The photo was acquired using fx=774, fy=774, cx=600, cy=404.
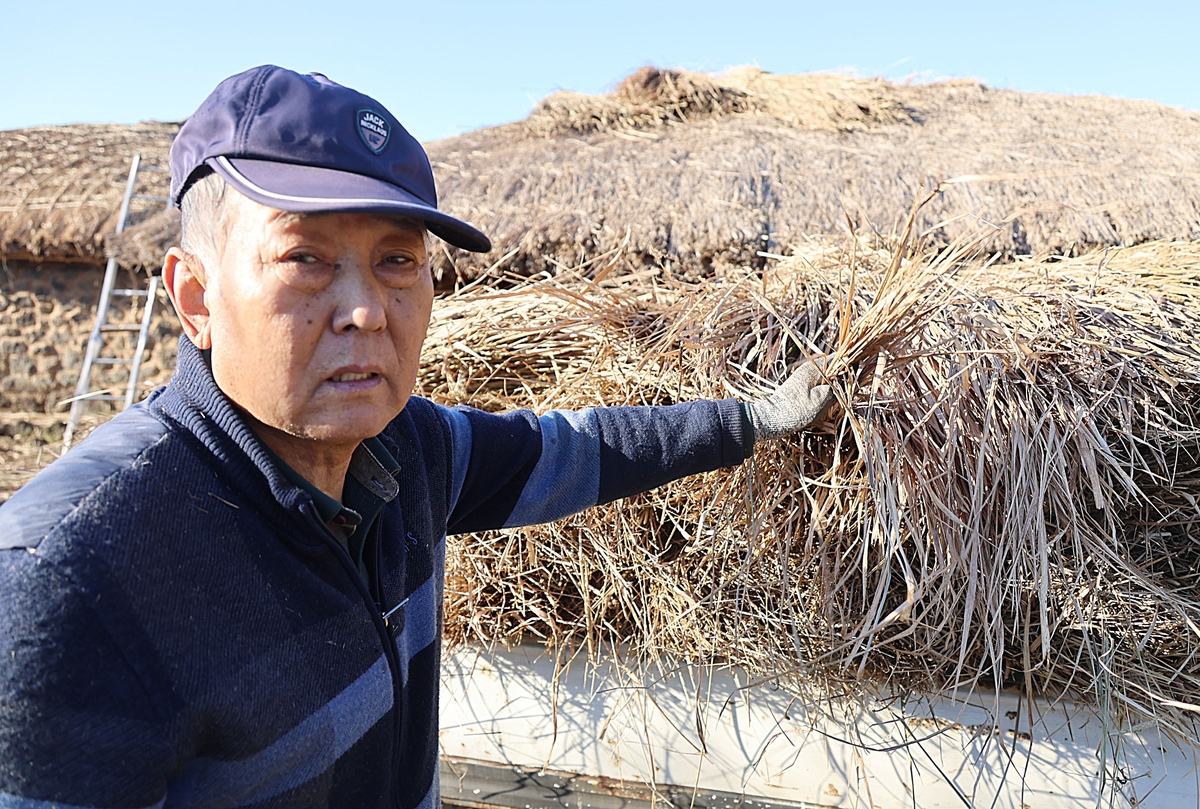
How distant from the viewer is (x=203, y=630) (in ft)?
2.46

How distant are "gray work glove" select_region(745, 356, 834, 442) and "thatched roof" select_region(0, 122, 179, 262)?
4948 millimetres

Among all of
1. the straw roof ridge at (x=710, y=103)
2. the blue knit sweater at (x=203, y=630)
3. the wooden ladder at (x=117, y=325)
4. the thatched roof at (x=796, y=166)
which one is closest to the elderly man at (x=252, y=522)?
the blue knit sweater at (x=203, y=630)

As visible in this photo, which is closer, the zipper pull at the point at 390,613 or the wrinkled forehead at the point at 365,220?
the wrinkled forehead at the point at 365,220

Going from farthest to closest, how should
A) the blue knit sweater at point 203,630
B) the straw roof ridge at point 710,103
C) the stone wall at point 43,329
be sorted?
1. the stone wall at point 43,329
2. the straw roof ridge at point 710,103
3. the blue knit sweater at point 203,630

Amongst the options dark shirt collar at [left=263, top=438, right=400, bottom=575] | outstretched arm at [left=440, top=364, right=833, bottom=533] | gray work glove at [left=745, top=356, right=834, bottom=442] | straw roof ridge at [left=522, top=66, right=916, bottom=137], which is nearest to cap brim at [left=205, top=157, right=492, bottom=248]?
dark shirt collar at [left=263, top=438, right=400, bottom=575]

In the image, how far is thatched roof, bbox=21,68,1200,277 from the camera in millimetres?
2994

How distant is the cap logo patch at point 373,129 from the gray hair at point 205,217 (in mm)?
163

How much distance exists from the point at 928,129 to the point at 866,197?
1146 millimetres

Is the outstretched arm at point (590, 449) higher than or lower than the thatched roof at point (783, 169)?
lower

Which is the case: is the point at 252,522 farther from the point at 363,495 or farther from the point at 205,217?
the point at 205,217

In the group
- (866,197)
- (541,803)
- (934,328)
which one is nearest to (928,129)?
(866,197)

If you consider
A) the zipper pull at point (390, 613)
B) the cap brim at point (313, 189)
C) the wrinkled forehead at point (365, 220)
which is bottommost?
the zipper pull at point (390, 613)

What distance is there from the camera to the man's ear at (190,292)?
882mm

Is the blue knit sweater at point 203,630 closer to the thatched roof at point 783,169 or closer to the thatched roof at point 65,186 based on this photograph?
the thatched roof at point 783,169
